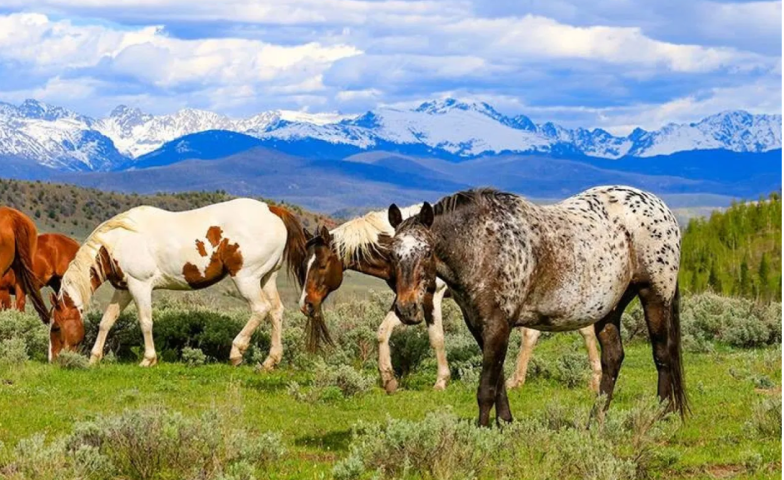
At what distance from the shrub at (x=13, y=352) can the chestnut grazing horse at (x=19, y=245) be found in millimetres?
1748

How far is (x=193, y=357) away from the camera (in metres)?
16.5

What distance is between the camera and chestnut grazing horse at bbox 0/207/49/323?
17.6m

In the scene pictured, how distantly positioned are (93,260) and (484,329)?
305 inches

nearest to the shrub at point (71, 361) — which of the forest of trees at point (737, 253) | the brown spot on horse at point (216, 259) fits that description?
the brown spot on horse at point (216, 259)

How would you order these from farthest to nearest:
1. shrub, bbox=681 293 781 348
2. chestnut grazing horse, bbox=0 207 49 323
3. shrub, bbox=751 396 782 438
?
shrub, bbox=681 293 781 348 → chestnut grazing horse, bbox=0 207 49 323 → shrub, bbox=751 396 782 438

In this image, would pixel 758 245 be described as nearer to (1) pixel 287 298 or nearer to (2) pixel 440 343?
(1) pixel 287 298

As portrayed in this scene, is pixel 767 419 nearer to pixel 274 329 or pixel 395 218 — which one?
pixel 395 218

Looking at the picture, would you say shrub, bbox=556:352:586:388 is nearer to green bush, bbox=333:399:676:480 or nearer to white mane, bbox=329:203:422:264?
white mane, bbox=329:203:422:264

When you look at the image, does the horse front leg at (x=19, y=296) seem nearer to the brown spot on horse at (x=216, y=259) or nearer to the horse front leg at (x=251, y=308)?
the brown spot on horse at (x=216, y=259)

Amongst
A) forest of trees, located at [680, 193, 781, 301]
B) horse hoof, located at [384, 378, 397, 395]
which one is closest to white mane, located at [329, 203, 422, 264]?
horse hoof, located at [384, 378, 397, 395]

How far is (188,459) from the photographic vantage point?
8953mm

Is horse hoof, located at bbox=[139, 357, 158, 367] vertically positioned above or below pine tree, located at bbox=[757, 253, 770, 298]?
above

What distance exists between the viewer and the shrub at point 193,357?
16.4 metres

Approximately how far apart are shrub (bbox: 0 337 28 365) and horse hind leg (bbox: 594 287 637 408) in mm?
7680
